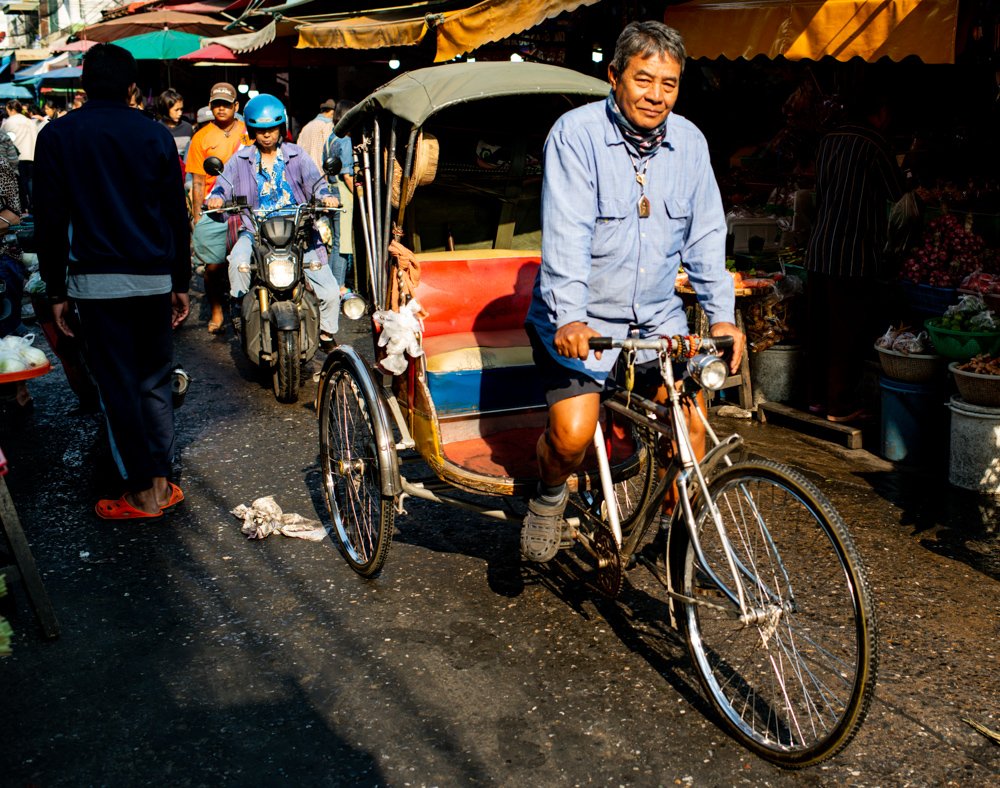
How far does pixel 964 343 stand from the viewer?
573cm

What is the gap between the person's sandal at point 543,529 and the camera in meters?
3.88

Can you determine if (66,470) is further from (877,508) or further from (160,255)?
(877,508)

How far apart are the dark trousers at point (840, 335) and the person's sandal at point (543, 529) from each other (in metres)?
3.43

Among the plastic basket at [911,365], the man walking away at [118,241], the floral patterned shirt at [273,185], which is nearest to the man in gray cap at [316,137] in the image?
the floral patterned shirt at [273,185]

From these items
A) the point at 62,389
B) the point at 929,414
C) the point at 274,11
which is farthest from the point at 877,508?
the point at 274,11

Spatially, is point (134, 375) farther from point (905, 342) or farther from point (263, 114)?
point (905, 342)

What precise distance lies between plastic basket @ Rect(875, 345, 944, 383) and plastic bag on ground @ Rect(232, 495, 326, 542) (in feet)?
11.5

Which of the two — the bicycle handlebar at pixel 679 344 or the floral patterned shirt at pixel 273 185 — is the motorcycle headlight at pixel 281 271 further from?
the bicycle handlebar at pixel 679 344

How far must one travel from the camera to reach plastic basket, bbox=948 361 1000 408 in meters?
5.46

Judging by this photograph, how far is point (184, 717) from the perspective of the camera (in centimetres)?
351

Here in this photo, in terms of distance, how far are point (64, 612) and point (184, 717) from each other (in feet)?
3.70

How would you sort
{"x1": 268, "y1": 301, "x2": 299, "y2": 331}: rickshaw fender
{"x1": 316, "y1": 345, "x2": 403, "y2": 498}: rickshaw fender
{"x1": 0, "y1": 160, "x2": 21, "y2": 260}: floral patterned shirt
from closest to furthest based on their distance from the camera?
{"x1": 316, "y1": 345, "x2": 403, "y2": 498}: rickshaw fender
{"x1": 0, "y1": 160, "x2": 21, "y2": 260}: floral patterned shirt
{"x1": 268, "y1": 301, "x2": 299, "y2": 331}: rickshaw fender

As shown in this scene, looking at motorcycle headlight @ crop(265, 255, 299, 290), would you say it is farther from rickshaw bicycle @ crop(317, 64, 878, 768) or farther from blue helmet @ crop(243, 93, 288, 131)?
rickshaw bicycle @ crop(317, 64, 878, 768)

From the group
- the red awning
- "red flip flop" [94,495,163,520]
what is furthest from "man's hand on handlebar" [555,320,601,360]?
the red awning
